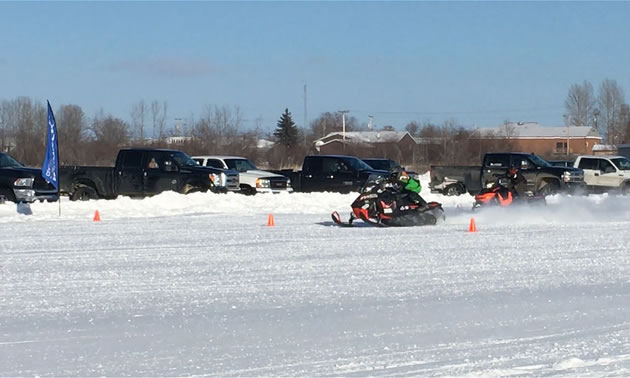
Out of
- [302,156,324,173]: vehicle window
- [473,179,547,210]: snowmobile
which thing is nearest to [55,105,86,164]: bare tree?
[302,156,324,173]: vehicle window

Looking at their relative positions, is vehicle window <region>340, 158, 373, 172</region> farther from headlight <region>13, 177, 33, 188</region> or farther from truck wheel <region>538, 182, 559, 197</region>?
headlight <region>13, 177, 33, 188</region>

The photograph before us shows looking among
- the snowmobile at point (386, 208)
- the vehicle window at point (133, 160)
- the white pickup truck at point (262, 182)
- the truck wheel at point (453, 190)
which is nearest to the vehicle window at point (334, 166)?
the white pickup truck at point (262, 182)

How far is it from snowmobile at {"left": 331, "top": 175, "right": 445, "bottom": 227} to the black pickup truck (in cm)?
1581

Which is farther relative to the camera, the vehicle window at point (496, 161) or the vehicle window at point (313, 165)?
the vehicle window at point (313, 165)

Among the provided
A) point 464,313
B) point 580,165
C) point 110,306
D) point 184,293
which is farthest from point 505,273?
point 580,165

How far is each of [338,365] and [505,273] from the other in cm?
572

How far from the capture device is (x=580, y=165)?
41.0 meters

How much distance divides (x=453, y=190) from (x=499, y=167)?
1.91 metres

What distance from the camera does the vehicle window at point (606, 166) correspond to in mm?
40156

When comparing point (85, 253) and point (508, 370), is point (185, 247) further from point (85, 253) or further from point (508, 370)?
point (508, 370)

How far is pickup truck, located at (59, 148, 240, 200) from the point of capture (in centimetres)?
2825

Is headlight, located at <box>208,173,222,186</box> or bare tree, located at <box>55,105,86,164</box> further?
bare tree, located at <box>55,105,86,164</box>

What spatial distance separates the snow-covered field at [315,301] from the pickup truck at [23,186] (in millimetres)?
4605

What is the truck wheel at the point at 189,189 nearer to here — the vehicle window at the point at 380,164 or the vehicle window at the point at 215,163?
the vehicle window at the point at 215,163
